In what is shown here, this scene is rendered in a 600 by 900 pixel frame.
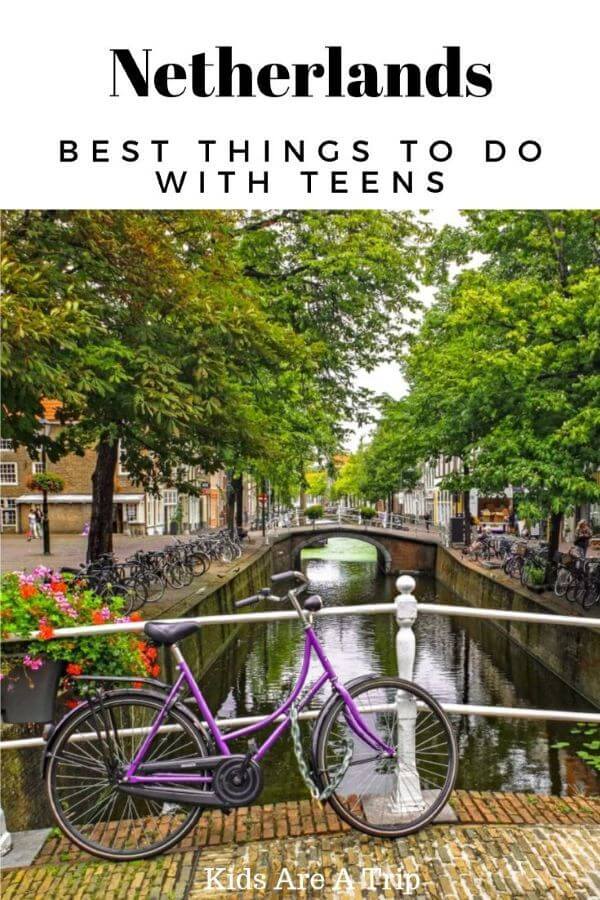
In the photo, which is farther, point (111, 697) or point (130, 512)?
point (130, 512)

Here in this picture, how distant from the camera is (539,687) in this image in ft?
52.5

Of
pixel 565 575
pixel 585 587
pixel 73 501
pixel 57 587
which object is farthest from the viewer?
pixel 73 501

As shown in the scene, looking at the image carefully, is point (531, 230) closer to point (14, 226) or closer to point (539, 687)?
point (539, 687)

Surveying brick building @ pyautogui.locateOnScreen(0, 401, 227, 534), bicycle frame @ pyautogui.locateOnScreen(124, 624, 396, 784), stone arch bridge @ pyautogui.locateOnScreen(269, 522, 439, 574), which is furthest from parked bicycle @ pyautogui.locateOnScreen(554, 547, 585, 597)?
brick building @ pyautogui.locateOnScreen(0, 401, 227, 534)

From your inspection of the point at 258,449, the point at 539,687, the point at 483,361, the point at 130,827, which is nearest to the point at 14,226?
the point at 258,449

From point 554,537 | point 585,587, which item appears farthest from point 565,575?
point 585,587

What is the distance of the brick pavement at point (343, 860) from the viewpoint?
3.20m

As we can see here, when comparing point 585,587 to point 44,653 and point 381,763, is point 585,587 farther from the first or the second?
point 44,653

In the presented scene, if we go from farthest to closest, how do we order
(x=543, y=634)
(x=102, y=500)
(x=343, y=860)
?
(x=543, y=634) < (x=102, y=500) < (x=343, y=860)

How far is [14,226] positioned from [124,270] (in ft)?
4.64

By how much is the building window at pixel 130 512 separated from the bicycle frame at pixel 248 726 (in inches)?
1513

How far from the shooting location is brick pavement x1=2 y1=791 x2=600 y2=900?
3.20 meters

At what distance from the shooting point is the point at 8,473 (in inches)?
1705

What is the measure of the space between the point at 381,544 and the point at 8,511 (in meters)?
21.4
